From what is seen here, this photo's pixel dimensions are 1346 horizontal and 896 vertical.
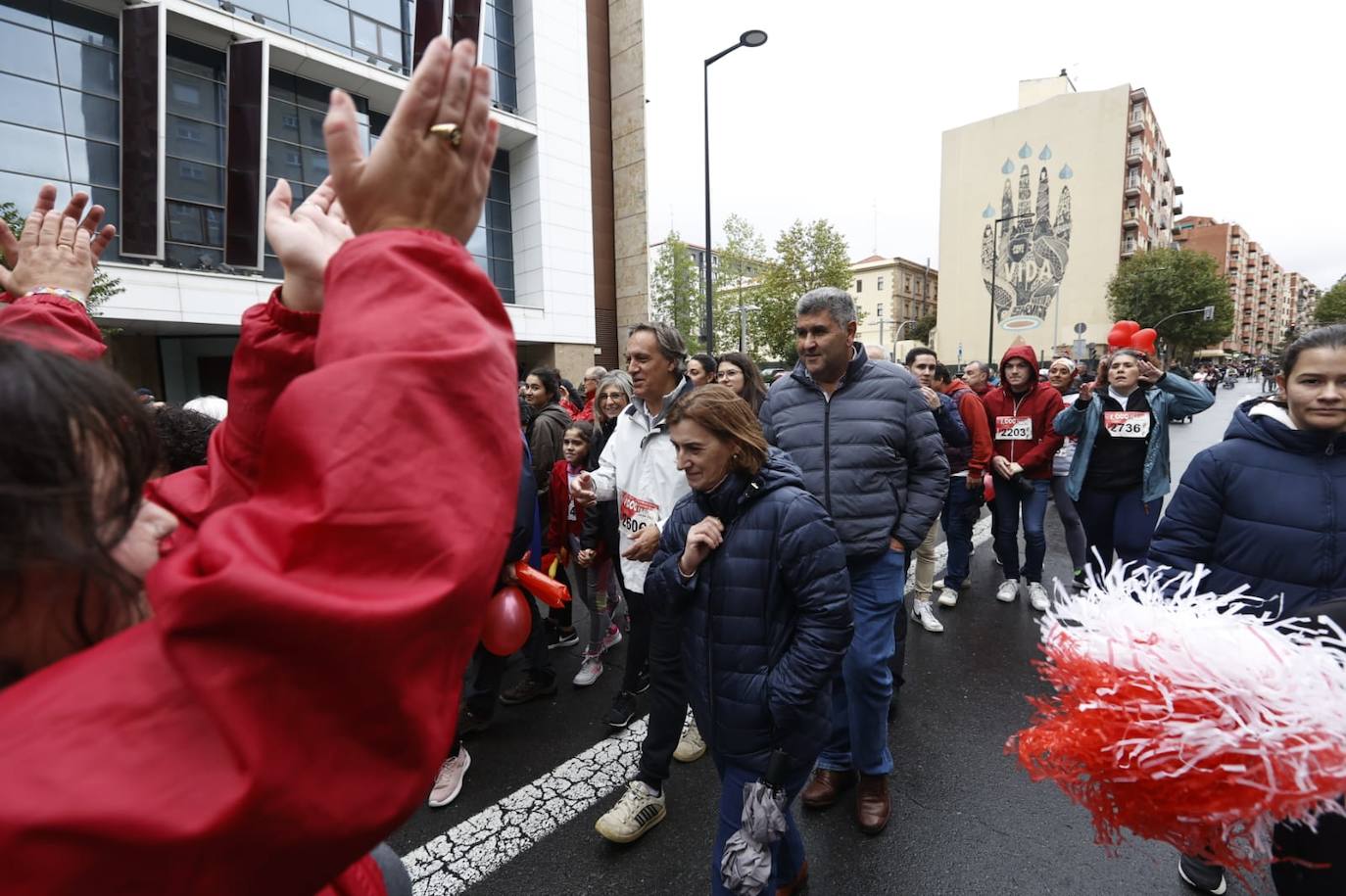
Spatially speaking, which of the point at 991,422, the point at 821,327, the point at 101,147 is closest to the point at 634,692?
the point at 821,327

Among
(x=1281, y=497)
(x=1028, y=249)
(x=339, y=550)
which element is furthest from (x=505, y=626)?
(x=1028, y=249)

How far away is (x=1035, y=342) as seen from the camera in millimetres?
46781

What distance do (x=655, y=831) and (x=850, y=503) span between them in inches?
64.7

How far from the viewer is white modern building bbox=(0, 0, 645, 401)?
12500 millimetres

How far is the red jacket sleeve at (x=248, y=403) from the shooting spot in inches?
38.2

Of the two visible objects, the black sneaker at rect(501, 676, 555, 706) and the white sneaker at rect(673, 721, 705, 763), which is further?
the black sneaker at rect(501, 676, 555, 706)

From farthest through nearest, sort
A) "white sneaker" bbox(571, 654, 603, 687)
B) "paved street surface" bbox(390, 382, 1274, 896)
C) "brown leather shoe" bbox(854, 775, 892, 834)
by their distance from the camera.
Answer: "white sneaker" bbox(571, 654, 603, 687), "brown leather shoe" bbox(854, 775, 892, 834), "paved street surface" bbox(390, 382, 1274, 896)

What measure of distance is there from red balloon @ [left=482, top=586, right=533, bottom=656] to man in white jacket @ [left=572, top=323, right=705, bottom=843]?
0.60 meters

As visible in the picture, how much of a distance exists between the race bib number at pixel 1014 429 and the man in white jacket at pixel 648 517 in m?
3.27

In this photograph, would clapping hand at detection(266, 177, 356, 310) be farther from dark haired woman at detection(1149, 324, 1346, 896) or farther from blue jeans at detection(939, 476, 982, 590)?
blue jeans at detection(939, 476, 982, 590)

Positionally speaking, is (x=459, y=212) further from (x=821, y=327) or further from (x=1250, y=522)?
(x=1250, y=522)

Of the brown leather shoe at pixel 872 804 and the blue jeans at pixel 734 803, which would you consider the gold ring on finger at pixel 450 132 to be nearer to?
the blue jeans at pixel 734 803

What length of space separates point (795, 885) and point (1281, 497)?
2100 mm

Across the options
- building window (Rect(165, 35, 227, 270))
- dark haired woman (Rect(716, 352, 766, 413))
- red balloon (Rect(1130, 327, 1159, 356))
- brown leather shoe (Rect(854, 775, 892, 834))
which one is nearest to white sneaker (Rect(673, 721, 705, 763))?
brown leather shoe (Rect(854, 775, 892, 834))
